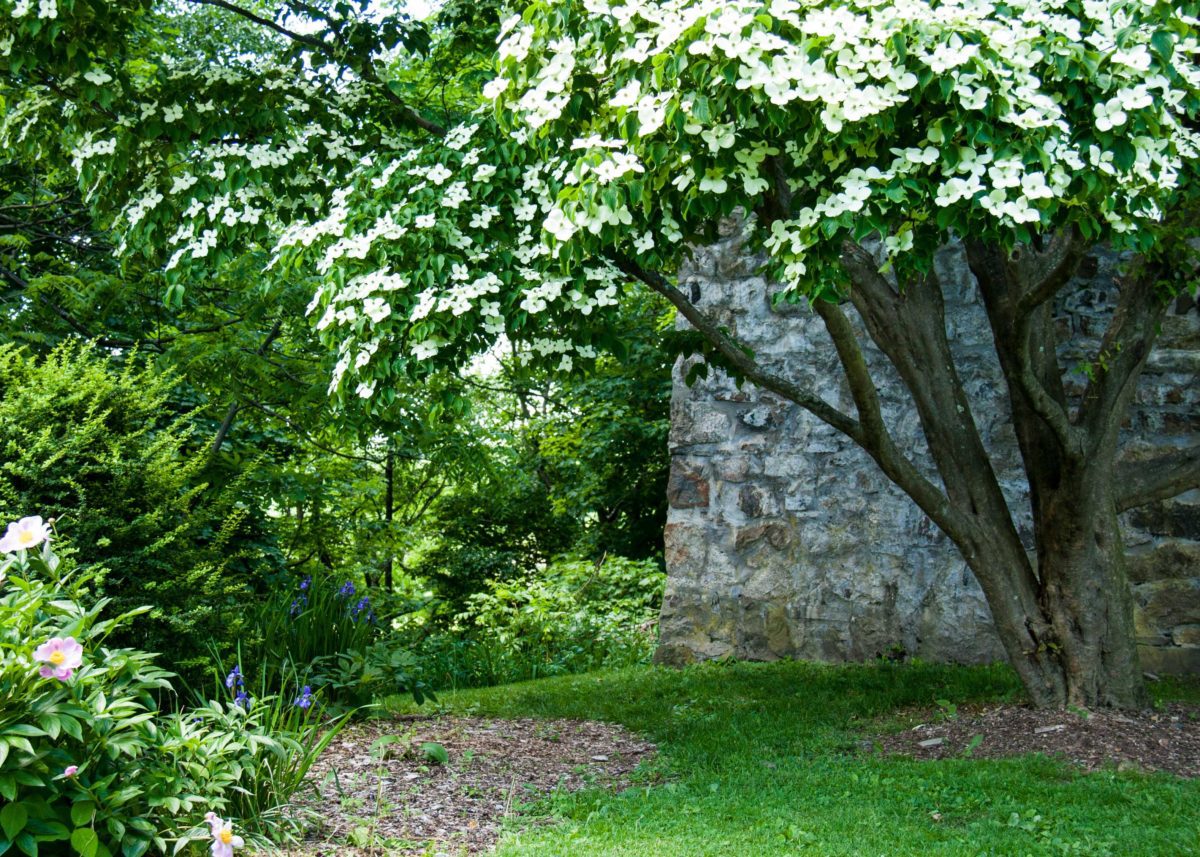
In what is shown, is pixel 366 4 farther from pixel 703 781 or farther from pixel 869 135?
pixel 703 781

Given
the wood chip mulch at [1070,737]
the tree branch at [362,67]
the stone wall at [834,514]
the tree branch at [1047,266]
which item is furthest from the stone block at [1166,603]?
the tree branch at [362,67]

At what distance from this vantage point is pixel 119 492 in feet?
14.4

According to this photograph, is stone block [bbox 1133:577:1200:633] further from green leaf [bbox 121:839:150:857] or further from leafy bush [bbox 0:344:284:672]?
green leaf [bbox 121:839:150:857]

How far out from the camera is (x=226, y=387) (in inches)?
233

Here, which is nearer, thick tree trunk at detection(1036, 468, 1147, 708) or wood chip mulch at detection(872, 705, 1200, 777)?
wood chip mulch at detection(872, 705, 1200, 777)

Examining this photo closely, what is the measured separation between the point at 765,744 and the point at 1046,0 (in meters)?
3.05

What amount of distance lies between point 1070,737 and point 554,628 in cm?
440

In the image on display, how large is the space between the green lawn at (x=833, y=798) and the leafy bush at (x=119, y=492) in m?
1.57

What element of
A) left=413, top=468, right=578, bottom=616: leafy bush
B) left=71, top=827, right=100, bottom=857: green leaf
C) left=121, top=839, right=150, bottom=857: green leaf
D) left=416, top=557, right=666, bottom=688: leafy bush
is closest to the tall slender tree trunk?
left=413, top=468, right=578, bottom=616: leafy bush

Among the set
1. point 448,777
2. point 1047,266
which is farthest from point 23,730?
point 1047,266

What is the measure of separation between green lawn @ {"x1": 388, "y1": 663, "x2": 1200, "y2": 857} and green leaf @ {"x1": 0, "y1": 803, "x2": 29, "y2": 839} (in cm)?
129

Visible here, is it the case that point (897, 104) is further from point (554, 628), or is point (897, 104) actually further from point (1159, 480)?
point (554, 628)

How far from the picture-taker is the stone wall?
232 inches

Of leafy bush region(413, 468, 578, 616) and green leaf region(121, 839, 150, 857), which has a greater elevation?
leafy bush region(413, 468, 578, 616)
